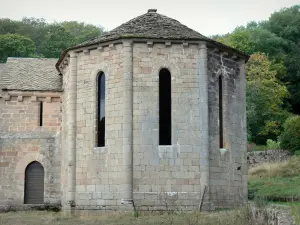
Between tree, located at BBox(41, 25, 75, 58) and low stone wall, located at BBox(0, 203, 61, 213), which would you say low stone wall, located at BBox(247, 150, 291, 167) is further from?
tree, located at BBox(41, 25, 75, 58)

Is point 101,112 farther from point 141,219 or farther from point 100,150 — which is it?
point 141,219

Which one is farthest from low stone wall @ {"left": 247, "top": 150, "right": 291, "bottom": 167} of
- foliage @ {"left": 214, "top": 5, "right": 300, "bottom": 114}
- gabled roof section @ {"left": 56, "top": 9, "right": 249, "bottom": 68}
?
gabled roof section @ {"left": 56, "top": 9, "right": 249, "bottom": 68}

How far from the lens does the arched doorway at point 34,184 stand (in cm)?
2156

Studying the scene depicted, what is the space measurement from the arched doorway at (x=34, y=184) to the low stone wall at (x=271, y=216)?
10.8 metres

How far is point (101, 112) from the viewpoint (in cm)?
1925

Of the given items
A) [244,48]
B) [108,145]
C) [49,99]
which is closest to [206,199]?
[108,145]

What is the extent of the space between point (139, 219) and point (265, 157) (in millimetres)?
20655

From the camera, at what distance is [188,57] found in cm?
1884

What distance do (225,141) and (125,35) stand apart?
5.30 metres

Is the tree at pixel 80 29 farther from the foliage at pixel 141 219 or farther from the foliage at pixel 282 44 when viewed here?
the foliage at pixel 141 219

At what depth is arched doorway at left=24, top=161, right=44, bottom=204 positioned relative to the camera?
21562 millimetres

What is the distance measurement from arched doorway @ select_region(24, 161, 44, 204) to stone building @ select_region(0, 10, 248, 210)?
1.13 m

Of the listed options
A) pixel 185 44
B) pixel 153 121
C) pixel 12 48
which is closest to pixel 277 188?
pixel 153 121

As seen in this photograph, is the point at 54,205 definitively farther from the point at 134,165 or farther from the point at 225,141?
the point at 225,141
